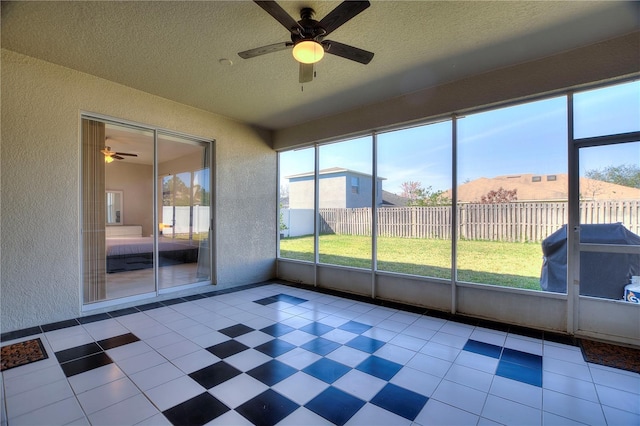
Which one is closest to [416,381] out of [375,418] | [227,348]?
[375,418]

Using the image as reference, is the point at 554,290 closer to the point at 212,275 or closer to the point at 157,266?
the point at 212,275

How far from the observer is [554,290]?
3082 millimetres

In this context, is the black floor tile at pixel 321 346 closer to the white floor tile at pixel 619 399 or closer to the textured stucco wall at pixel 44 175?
the white floor tile at pixel 619 399

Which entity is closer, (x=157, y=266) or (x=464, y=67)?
(x=464, y=67)

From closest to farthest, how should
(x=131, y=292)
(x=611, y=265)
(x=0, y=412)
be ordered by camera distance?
(x=0, y=412)
(x=611, y=265)
(x=131, y=292)

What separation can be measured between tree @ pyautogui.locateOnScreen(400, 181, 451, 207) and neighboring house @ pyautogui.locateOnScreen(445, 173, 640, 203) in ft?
0.35

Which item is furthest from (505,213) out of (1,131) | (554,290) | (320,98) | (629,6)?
(1,131)

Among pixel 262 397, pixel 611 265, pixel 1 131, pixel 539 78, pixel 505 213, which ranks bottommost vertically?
pixel 262 397

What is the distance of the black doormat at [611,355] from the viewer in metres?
2.38

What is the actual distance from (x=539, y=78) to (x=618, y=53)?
58 cm

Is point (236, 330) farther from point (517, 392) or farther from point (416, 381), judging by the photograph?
point (517, 392)

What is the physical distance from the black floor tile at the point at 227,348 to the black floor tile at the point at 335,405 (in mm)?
1002

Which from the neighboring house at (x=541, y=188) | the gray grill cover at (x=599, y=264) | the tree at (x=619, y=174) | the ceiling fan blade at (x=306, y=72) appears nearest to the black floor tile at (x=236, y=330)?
the ceiling fan blade at (x=306, y=72)

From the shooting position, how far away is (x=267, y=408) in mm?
1876
